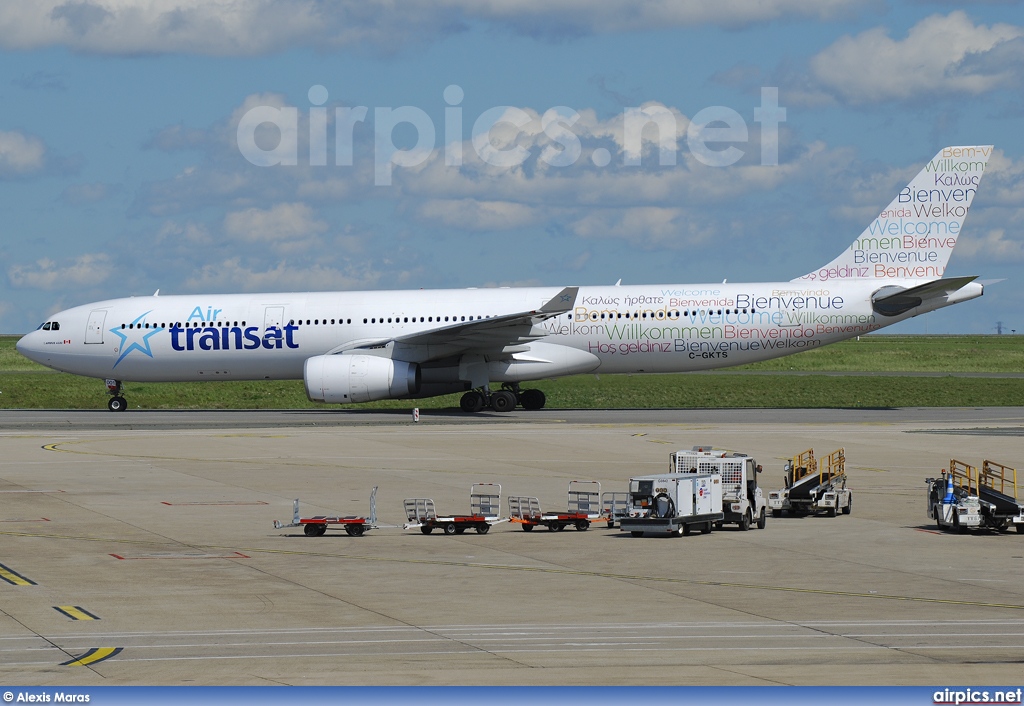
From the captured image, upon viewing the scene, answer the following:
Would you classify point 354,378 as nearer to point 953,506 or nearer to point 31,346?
point 31,346

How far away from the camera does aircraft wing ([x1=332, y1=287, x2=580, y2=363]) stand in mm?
41406

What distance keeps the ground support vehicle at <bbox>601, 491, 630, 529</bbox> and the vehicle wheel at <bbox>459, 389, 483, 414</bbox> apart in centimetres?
2332

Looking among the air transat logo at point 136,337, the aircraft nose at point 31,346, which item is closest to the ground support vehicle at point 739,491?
the air transat logo at point 136,337

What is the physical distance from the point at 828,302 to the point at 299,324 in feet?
62.6

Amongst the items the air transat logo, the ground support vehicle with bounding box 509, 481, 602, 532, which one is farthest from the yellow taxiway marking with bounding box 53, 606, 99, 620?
the air transat logo

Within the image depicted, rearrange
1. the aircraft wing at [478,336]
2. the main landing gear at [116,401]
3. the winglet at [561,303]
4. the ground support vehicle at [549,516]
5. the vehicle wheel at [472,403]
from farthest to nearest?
the main landing gear at [116,401], the vehicle wheel at [472,403], the aircraft wing at [478,336], the winglet at [561,303], the ground support vehicle at [549,516]

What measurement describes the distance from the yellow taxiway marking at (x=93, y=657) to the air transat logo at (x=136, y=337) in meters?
36.1

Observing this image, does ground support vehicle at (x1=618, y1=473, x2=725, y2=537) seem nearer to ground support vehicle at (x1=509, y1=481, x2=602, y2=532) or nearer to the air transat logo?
ground support vehicle at (x1=509, y1=481, x2=602, y2=532)

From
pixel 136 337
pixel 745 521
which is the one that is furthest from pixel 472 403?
pixel 745 521

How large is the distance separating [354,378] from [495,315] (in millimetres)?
6114

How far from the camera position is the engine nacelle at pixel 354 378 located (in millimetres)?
41969

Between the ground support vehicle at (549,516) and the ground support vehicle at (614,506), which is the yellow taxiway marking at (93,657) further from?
the ground support vehicle at (614,506)

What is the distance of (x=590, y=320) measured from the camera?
1770 inches

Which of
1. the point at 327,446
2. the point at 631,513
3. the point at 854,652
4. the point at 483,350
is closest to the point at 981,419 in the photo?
the point at 483,350
